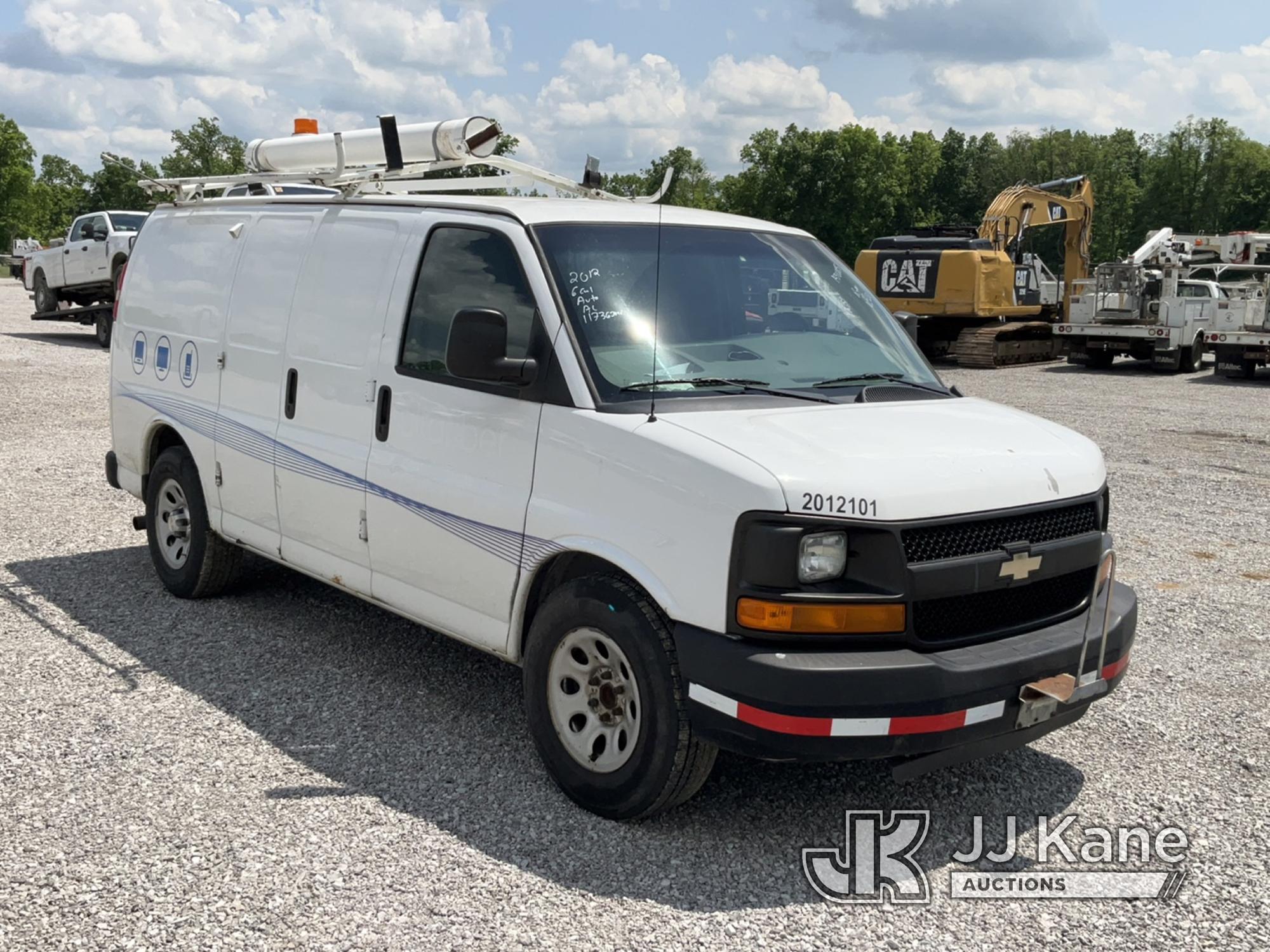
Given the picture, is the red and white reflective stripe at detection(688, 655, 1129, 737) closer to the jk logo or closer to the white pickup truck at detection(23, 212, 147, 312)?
the jk logo

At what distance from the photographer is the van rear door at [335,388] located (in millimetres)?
5262

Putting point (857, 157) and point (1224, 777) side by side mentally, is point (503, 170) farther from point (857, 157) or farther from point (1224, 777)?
point (857, 157)

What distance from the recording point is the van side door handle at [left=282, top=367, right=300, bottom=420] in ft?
18.6

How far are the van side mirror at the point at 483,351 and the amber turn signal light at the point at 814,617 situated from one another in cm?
124

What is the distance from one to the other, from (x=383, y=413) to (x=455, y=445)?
0.50m

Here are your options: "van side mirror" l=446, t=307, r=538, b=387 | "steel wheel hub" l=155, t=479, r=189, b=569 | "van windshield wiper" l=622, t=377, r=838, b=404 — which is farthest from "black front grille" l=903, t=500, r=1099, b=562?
"steel wheel hub" l=155, t=479, r=189, b=569

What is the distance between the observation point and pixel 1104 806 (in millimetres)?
4562

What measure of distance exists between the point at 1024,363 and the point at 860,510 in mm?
25054

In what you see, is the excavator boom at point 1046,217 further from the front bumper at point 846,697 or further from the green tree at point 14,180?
the green tree at point 14,180

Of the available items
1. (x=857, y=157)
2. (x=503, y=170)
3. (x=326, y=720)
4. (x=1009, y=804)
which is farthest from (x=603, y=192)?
→ (x=857, y=157)

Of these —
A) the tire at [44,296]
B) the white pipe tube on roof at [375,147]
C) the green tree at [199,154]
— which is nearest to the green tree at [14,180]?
the green tree at [199,154]

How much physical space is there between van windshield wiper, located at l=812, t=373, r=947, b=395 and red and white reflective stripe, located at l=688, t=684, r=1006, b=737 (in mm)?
1436

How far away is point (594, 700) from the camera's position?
14.0 ft

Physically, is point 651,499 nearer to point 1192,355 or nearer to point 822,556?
point 822,556
